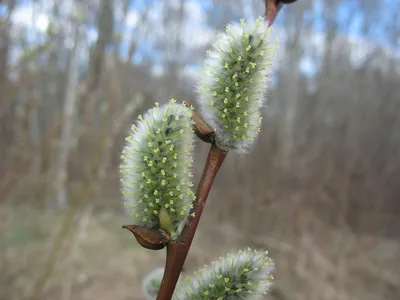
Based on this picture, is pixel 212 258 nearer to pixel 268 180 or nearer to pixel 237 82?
pixel 268 180

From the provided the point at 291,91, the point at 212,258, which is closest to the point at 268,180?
the point at 212,258

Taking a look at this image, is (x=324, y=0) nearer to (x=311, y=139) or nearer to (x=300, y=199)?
(x=311, y=139)

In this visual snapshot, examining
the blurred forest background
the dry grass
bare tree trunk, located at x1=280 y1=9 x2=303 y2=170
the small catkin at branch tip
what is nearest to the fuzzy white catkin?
the small catkin at branch tip

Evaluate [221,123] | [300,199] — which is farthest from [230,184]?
[221,123]

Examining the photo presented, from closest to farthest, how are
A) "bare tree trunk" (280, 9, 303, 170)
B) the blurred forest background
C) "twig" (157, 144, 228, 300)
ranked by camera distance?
"twig" (157, 144, 228, 300) → the blurred forest background → "bare tree trunk" (280, 9, 303, 170)

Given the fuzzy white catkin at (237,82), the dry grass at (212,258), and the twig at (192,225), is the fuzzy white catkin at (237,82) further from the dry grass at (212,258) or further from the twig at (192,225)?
the dry grass at (212,258)

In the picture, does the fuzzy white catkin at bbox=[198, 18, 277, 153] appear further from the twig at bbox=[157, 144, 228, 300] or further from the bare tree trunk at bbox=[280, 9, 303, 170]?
the bare tree trunk at bbox=[280, 9, 303, 170]
